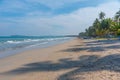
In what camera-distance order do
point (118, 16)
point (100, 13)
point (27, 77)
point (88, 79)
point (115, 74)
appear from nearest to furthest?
point (88, 79) → point (115, 74) → point (27, 77) → point (118, 16) → point (100, 13)

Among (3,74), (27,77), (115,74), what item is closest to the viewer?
(115,74)

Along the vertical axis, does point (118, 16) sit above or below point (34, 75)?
above

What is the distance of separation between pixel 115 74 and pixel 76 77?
1597 millimetres

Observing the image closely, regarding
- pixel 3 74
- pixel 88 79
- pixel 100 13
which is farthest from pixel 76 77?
pixel 100 13

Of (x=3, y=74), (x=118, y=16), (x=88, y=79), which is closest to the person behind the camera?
(x=88, y=79)

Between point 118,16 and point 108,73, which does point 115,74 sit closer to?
point 108,73

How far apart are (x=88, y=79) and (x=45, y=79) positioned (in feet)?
6.43

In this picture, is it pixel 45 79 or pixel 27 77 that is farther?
pixel 27 77

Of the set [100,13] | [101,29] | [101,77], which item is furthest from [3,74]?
[100,13]

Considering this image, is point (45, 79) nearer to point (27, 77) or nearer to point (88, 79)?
point (27, 77)

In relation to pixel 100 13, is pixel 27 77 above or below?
below

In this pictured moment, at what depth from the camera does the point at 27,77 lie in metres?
10.5

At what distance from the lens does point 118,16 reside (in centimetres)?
7381

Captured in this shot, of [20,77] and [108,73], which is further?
[20,77]
